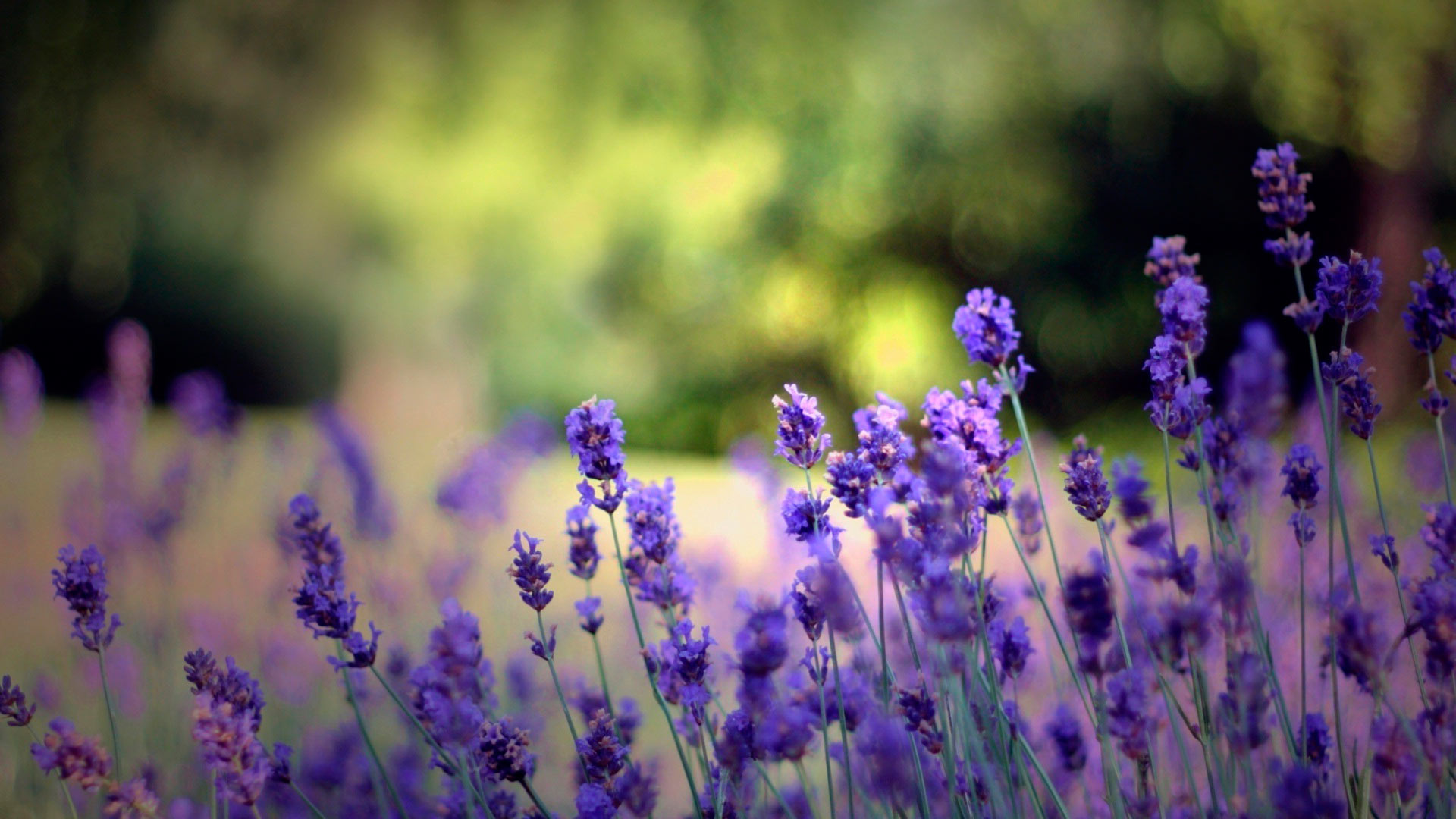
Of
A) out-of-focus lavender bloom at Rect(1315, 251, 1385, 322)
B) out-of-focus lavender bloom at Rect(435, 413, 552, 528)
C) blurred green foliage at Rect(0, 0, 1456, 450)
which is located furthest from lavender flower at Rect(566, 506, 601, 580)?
blurred green foliage at Rect(0, 0, 1456, 450)

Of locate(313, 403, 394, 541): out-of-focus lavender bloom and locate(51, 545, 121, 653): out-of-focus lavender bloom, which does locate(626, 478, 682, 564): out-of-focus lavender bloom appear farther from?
locate(313, 403, 394, 541): out-of-focus lavender bloom

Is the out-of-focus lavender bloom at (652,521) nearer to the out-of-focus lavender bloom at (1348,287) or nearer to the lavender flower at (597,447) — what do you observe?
the lavender flower at (597,447)

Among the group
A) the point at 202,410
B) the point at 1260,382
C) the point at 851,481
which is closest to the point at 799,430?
the point at 851,481

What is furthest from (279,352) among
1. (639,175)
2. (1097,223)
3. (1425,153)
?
(1425,153)

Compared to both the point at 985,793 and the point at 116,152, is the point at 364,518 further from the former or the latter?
the point at 116,152

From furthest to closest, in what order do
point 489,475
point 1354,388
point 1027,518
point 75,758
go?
point 489,475 < point 1027,518 < point 1354,388 < point 75,758

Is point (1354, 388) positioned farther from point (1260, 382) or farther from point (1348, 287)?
point (1260, 382)
